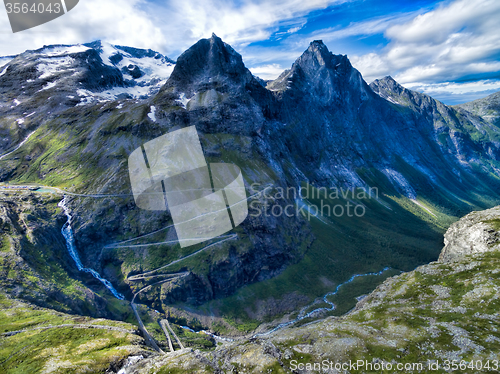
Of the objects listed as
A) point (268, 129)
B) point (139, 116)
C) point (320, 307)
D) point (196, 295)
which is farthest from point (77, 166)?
point (320, 307)

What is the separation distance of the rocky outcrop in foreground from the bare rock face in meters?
0.49

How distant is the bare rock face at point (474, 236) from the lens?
5541 centimetres

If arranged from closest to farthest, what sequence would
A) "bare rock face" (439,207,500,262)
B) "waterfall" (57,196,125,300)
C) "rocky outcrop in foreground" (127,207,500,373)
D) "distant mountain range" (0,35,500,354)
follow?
"rocky outcrop in foreground" (127,207,500,373), "bare rock face" (439,207,500,262), "waterfall" (57,196,125,300), "distant mountain range" (0,35,500,354)

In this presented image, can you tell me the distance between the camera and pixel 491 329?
37188mm

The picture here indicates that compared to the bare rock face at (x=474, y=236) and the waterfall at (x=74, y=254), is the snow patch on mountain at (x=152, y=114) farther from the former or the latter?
the bare rock face at (x=474, y=236)

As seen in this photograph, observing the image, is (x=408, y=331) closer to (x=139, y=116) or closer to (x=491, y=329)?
(x=491, y=329)

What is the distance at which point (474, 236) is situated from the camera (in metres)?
58.2

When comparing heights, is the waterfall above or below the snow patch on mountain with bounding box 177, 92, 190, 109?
below

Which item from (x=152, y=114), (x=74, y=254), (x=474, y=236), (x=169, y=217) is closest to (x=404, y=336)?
(x=474, y=236)

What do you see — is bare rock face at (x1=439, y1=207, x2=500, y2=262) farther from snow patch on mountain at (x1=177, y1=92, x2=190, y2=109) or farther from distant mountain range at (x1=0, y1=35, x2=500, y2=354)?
snow patch on mountain at (x1=177, y1=92, x2=190, y2=109)

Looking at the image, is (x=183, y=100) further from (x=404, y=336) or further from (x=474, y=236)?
(x=404, y=336)

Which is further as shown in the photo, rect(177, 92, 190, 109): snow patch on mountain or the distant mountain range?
rect(177, 92, 190, 109): snow patch on mountain

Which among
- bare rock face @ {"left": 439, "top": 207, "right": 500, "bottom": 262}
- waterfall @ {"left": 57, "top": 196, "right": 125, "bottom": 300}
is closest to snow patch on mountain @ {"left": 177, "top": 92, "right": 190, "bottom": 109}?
waterfall @ {"left": 57, "top": 196, "right": 125, "bottom": 300}

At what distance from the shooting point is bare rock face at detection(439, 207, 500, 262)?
55.4m
